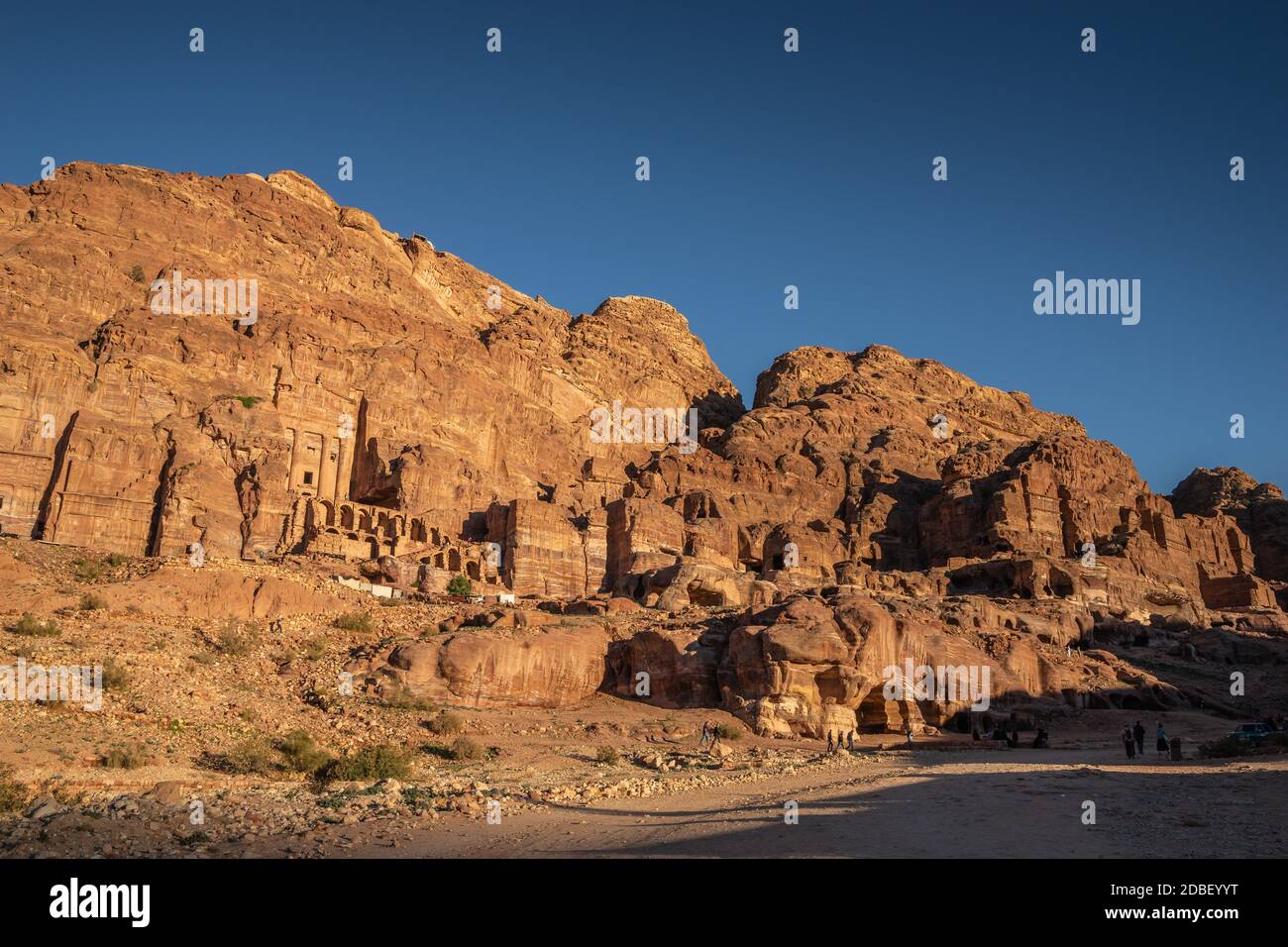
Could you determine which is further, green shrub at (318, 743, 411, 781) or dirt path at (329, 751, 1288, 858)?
green shrub at (318, 743, 411, 781)

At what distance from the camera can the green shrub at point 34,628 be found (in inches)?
1070

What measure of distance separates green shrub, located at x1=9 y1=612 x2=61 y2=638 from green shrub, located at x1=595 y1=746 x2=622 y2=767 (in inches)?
668

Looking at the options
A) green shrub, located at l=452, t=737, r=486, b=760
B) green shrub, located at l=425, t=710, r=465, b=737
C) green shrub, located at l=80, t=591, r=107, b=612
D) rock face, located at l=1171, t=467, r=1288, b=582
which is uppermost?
rock face, located at l=1171, t=467, r=1288, b=582

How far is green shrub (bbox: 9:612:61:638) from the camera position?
2717 centimetres

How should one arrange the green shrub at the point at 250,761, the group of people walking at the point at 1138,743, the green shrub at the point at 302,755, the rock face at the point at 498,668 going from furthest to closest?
the rock face at the point at 498,668
the group of people walking at the point at 1138,743
the green shrub at the point at 302,755
the green shrub at the point at 250,761

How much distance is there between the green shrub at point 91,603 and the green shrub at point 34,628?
2.13 metres

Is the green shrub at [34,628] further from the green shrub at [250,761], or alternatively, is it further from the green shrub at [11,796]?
the green shrub at [11,796]

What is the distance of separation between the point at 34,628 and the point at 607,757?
1779 cm

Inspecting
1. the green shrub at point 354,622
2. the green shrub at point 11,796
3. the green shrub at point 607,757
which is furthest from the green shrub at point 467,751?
the green shrub at point 354,622

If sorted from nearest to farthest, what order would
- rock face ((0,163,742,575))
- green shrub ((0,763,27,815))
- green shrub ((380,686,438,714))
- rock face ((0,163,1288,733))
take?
green shrub ((0,763,27,815)), green shrub ((380,686,438,714)), rock face ((0,163,1288,733)), rock face ((0,163,742,575))

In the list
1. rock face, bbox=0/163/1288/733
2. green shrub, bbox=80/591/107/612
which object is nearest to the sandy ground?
green shrub, bbox=80/591/107/612

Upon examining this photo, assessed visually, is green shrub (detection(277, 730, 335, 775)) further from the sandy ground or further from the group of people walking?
the group of people walking
